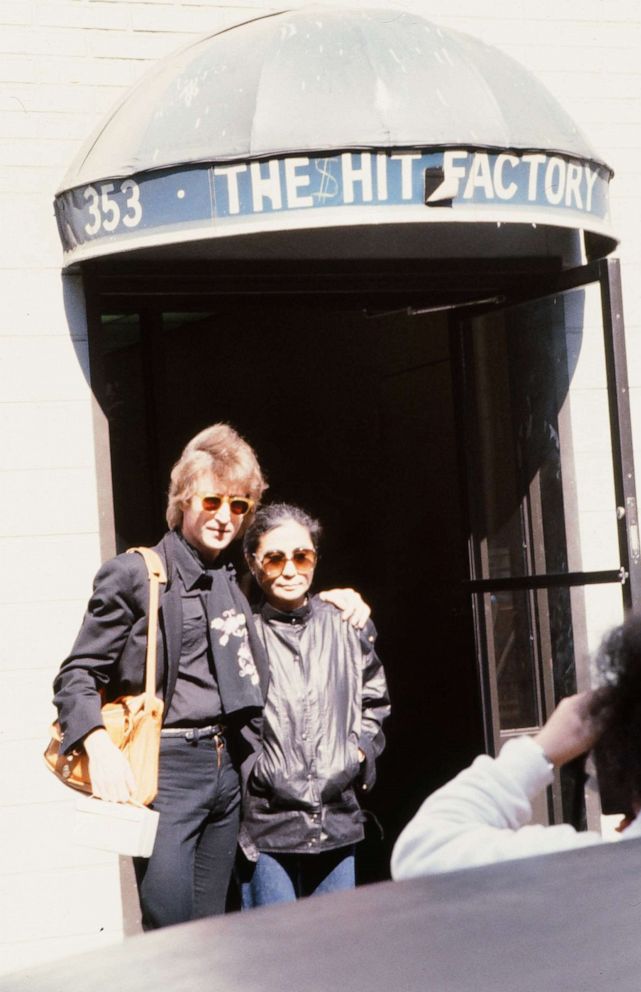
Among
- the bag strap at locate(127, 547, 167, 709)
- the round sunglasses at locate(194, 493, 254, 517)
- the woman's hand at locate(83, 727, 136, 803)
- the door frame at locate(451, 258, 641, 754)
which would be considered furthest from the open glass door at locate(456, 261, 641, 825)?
the woman's hand at locate(83, 727, 136, 803)

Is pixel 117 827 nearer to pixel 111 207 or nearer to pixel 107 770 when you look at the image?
pixel 107 770

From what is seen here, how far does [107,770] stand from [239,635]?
1.93 feet

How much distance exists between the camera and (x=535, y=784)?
226cm

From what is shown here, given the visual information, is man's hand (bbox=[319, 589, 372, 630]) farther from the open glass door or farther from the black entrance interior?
the black entrance interior

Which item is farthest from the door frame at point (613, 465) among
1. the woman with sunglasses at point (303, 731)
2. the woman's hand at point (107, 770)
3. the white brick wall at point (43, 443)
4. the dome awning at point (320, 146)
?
the woman's hand at point (107, 770)

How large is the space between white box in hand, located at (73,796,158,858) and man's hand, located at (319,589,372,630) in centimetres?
97

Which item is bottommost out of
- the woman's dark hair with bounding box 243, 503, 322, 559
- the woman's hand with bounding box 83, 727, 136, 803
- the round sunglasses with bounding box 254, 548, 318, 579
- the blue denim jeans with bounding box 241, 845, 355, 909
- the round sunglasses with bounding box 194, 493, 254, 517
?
the blue denim jeans with bounding box 241, 845, 355, 909

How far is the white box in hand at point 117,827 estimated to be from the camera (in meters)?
4.45

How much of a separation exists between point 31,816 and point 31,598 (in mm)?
833

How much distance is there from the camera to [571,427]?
275 inches

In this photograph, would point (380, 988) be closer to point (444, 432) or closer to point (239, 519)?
point (239, 519)

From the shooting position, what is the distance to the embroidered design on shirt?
475 centimetres

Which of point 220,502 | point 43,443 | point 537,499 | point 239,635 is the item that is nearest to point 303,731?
point 239,635

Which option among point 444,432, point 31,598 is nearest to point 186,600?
point 31,598
